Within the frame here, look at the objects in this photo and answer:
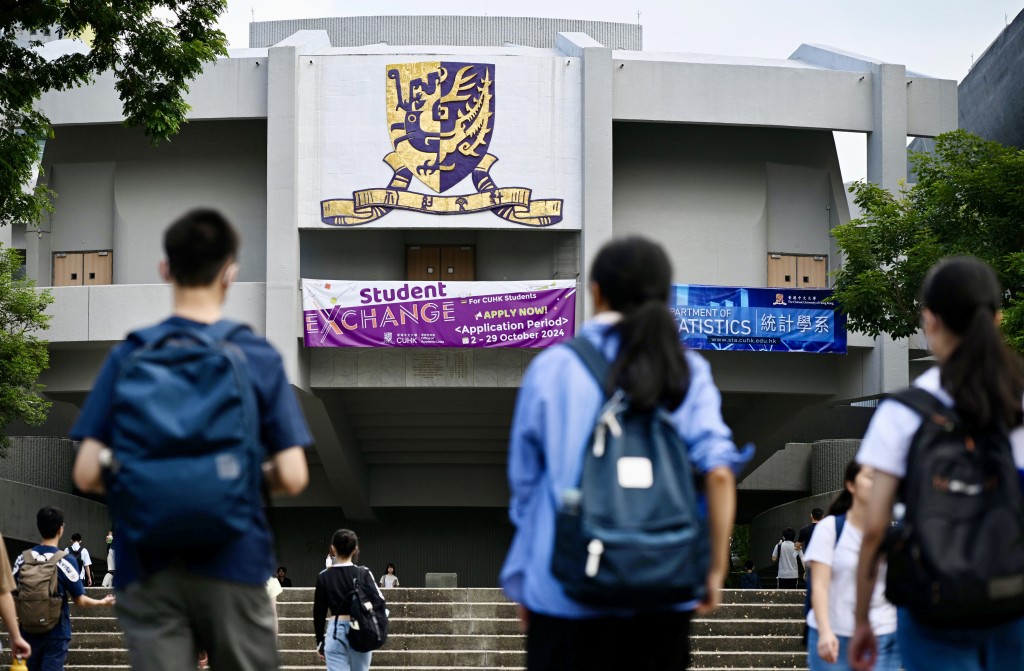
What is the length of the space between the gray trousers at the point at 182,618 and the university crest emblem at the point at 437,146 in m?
21.2

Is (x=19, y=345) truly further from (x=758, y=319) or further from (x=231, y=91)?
(x=758, y=319)

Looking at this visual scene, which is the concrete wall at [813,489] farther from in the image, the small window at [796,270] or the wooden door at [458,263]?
the wooden door at [458,263]

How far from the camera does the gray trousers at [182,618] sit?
346cm

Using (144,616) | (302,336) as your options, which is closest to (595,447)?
(144,616)

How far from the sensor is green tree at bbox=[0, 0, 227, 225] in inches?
535

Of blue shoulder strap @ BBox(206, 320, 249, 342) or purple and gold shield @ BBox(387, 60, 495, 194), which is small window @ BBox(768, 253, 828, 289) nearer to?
purple and gold shield @ BBox(387, 60, 495, 194)

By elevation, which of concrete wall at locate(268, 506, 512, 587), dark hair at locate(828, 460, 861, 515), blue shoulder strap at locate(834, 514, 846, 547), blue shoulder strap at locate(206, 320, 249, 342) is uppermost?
blue shoulder strap at locate(206, 320, 249, 342)

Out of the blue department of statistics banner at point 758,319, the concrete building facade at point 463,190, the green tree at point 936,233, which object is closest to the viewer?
the green tree at point 936,233

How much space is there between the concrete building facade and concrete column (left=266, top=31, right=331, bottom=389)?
4 centimetres

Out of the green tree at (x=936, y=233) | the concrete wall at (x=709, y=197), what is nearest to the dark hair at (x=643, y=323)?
the green tree at (x=936, y=233)

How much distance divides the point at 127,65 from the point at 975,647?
12226 mm

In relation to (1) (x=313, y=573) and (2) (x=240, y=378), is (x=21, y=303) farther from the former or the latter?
(2) (x=240, y=378)

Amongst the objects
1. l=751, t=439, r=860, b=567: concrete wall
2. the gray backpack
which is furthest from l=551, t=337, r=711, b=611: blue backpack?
l=751, t=439, r=860, b=567: concrete wall

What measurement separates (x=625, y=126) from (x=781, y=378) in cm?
565
